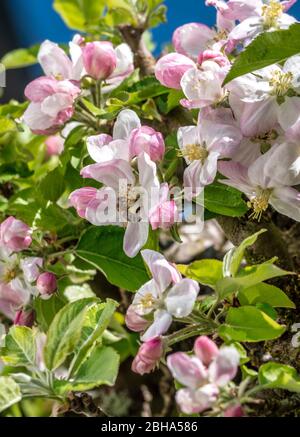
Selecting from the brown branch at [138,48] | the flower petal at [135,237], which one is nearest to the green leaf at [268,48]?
the flower petal at [135,237]

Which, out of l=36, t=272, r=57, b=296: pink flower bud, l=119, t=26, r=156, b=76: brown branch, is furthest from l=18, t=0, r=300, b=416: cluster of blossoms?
l=119, t=26, r=156, b=76: brown branch

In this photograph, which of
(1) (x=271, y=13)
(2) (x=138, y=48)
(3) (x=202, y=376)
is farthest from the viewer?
(2) (x=138, y=48)

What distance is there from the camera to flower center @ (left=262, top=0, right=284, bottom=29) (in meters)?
0.75

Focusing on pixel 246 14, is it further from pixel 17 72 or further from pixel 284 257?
pixel 17 72

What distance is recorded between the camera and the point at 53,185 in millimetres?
886

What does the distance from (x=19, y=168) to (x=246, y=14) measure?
365mm

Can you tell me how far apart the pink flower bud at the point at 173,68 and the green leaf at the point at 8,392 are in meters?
0.31

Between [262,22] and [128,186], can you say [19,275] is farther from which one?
[262,22]

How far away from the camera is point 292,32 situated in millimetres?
604

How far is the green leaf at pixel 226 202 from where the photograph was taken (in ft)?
2.34

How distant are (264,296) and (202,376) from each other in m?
0.16

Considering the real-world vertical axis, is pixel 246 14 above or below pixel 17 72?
above

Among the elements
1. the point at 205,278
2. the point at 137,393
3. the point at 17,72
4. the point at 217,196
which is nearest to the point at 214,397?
the point at 205,278

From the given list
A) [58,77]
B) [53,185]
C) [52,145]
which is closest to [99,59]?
[58,77]
